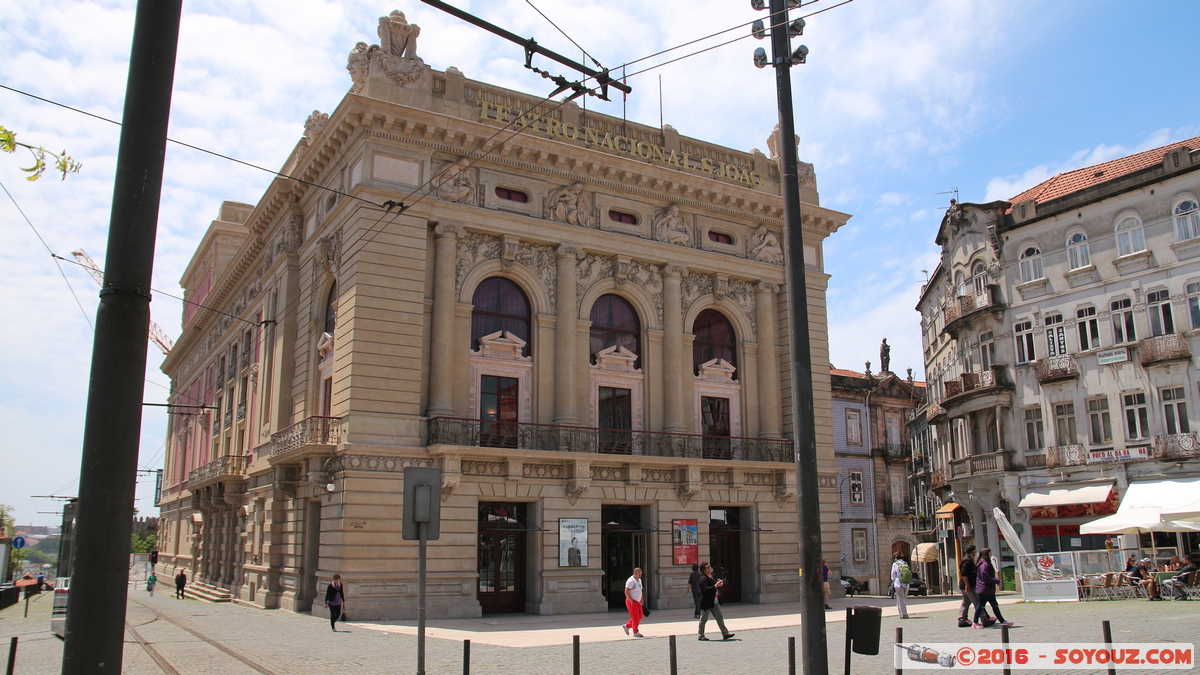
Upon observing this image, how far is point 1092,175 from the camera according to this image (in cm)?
3794

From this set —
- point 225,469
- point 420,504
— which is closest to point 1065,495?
point 420,504

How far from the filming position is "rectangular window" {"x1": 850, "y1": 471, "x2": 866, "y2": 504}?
172 ft

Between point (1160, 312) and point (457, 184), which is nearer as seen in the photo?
point (457, 184)

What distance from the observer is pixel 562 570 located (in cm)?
2605

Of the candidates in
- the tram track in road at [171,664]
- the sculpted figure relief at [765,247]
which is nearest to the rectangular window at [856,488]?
the sculpted figure relief at [765,247]

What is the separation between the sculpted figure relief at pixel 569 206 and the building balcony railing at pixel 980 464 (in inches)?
796

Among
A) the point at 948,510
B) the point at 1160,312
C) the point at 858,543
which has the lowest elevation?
the point at 858,543

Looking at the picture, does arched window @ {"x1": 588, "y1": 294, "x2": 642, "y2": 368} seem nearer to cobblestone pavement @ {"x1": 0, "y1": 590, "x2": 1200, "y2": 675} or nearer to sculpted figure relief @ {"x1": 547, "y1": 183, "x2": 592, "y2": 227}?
sculpted figure relief @ {"x1": 547, "y1": 183, "x2": 592, "y2": 227}

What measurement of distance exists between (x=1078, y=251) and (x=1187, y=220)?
3964 mm

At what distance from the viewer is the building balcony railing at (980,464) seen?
119 feet

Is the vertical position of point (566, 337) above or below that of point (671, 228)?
below

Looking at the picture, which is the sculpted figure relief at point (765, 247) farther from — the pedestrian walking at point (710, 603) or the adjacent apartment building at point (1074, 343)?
the pedestrian walking at point (710, 603)

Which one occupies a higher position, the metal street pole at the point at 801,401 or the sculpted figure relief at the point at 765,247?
the sculpted figure relief at the point at 765,247

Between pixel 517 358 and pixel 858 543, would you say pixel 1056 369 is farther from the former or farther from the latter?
pixel 517 358
